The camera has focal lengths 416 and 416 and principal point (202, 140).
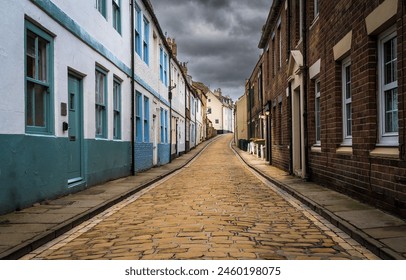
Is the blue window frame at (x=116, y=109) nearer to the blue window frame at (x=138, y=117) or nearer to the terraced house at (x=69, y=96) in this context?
the terraced house at (x=69, y=96)

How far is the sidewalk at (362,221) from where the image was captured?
15.4ft

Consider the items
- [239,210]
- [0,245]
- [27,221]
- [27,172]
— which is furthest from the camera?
[239,210]

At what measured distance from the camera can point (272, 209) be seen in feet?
26.1

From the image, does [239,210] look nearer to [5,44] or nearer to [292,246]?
[292,246]

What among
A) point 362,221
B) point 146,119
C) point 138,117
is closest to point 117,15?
point 138,117

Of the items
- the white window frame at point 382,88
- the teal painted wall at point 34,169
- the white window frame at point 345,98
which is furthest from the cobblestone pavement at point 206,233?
the white window frame at point 345,98

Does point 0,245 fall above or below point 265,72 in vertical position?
below

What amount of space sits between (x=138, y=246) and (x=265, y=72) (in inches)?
788

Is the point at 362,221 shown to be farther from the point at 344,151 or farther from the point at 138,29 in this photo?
the point at 138,29

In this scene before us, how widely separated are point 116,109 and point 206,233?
28.0 ft

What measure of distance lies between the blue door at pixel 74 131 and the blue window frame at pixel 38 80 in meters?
1.26

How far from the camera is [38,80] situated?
25.6 feet

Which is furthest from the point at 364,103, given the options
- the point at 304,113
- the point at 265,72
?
the point at 265,72

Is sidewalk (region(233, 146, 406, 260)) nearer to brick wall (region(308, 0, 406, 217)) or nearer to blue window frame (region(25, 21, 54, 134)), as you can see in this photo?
brick wall (region(308, 0, 406, 217))
